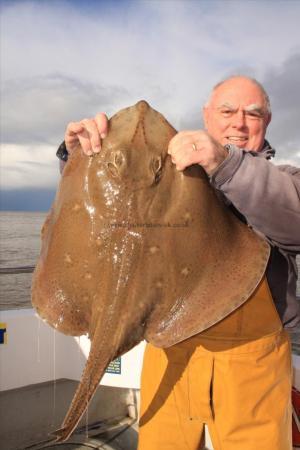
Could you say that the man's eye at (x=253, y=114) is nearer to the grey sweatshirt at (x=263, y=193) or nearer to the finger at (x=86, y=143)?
the grey sweatshirt at (x=263, y=193)

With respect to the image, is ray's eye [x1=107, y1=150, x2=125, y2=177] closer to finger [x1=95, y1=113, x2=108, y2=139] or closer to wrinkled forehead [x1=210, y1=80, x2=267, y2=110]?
finger [x1=95, y1=113, x2=108, y2=139]

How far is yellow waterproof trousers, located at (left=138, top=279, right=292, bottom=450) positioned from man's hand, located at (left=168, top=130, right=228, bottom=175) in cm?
84

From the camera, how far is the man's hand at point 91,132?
224 cm

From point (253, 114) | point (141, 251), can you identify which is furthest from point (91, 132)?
point (253, 114)

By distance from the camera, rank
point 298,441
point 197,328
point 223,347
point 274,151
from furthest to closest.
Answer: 1. point 298,441
2. point 274,151
3. point 223,347
4. point 197,328

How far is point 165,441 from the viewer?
8.60 feet

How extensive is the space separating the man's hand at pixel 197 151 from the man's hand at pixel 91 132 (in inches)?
16.4

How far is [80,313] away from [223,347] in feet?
2.94

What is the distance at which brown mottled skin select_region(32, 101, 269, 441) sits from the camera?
7.02ft

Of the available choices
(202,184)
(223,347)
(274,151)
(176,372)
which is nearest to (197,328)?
(223,347)

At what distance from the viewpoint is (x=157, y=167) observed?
2182 mm

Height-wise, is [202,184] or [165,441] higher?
[202,184]

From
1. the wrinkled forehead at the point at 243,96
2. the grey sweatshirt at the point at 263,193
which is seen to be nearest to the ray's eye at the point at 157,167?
the grey sweatshirt at the point at 263,193

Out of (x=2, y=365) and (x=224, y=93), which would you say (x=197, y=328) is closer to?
(x=224, y=93)
